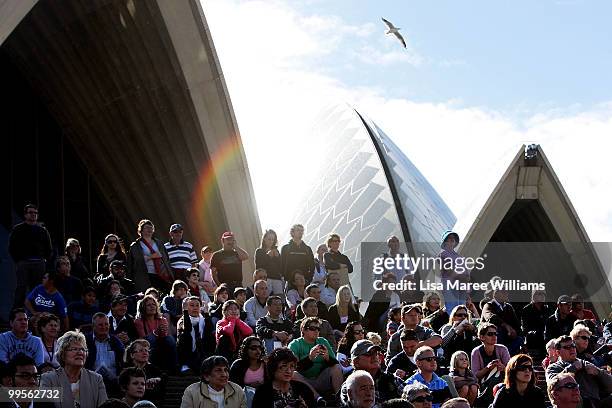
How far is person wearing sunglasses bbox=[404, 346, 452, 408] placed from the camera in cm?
914

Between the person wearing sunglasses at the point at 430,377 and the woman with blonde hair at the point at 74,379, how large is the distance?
2.58 metres

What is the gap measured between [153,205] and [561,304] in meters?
10.7

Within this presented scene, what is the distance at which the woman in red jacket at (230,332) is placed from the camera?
11141mm

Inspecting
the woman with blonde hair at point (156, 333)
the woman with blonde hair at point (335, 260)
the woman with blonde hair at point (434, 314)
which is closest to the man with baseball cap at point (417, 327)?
the woman with blonde hair at point (434, 314)

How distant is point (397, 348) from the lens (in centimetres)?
1136

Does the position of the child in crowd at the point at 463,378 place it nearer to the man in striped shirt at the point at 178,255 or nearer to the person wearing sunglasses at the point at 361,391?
the person wearing sunglasses at the point at 361,391

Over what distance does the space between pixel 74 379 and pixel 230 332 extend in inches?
108

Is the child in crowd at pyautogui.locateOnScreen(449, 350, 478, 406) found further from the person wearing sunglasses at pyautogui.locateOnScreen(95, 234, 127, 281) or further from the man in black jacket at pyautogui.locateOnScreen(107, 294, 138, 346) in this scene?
the person wearing sunglasses at pyautogui.locateOnScreen(95, 234, 127, 281)

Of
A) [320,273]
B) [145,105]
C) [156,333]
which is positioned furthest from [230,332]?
[145,105]

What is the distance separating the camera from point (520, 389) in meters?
8.73

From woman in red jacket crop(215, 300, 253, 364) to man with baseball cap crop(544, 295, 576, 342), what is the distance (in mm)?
4565

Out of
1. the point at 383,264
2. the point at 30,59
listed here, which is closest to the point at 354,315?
the point at 383,264

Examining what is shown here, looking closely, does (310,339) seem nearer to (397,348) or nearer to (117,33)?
(397,348)

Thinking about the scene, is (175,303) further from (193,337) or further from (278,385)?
(278,385)
